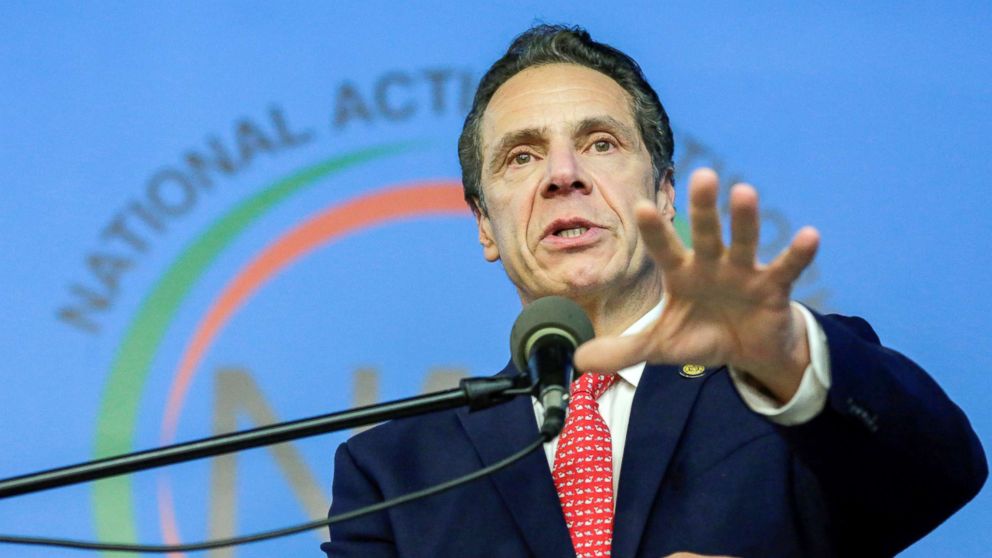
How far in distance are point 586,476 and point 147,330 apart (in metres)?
0.99

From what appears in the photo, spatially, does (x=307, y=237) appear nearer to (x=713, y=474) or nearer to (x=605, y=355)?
(x=713, y=474)

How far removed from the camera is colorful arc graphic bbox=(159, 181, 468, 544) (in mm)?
2459

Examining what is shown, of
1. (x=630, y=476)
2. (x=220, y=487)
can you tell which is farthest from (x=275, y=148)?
(x=630, y=476)

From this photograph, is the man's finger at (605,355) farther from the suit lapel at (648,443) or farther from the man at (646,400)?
the suit lapel at (648,443)

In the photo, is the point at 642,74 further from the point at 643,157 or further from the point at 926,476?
the point at 926,476

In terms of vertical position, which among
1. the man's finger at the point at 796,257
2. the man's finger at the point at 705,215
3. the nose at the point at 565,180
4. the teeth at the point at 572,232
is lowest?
the man's finger at the point at 796,257

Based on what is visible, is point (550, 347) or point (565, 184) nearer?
point (550, 347)

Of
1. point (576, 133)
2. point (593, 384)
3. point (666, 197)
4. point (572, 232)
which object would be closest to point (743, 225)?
point (593, 384)

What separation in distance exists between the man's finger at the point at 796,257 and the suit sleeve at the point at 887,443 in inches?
5.6

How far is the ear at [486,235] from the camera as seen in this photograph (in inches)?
94.0

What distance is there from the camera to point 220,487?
2379mm

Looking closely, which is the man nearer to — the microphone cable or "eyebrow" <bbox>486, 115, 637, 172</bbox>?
"eyebrow" <bbox>486, 115, 637, 172</bbox>

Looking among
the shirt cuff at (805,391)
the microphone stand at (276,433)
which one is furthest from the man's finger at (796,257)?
the microphone stand at (276,433)

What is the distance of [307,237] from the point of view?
255 cm
